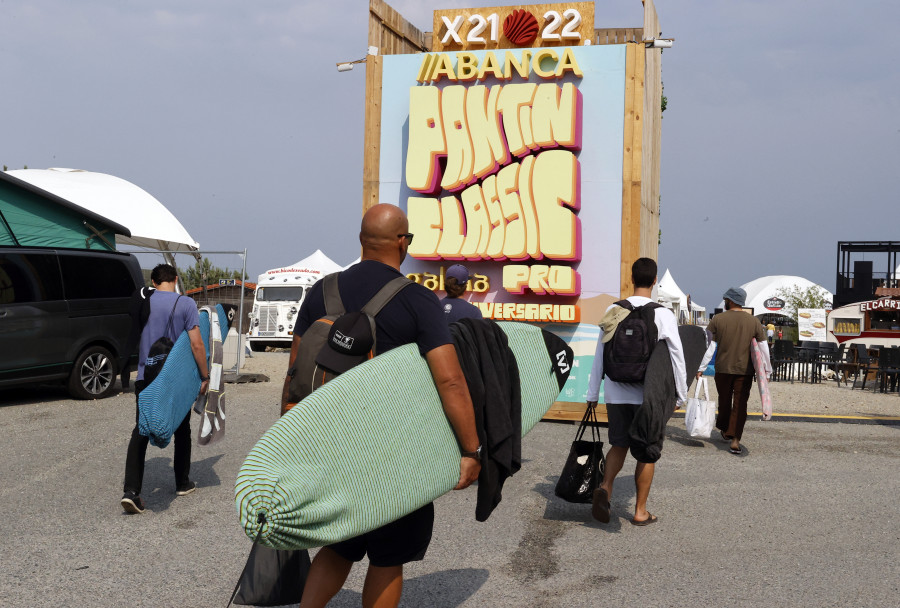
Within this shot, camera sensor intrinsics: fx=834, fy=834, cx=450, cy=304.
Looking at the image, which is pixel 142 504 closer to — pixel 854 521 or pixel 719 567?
pixel 719 567

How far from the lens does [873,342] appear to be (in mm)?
24812

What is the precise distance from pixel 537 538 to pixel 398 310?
290 centimetres

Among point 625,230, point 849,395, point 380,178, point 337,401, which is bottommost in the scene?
point 849,395

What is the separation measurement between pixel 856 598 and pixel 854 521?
180 cm

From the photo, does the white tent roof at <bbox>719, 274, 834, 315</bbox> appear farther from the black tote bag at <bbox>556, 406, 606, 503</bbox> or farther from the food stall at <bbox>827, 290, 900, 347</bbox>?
the black tote bag at <bbox>556, 406, 606, 503</bbox>

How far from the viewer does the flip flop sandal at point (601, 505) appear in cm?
540

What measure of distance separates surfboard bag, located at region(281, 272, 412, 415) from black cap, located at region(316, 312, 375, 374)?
1 centimetres

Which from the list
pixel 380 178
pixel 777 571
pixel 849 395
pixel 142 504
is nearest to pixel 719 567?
pixel 777 571

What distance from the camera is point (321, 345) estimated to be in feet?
9.56

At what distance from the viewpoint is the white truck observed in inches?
1060

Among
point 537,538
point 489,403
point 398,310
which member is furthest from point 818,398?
point 398,310

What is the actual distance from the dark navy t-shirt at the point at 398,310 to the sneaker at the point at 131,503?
131 inches

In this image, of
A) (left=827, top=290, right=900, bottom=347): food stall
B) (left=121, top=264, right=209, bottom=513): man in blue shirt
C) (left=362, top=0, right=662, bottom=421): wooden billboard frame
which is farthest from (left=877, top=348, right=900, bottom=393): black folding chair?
(left=121, top=264, right=209, bottom=513): man in blue shirt

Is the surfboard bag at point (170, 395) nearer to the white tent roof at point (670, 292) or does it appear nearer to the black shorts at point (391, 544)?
the black shorts at point (391, 544)
